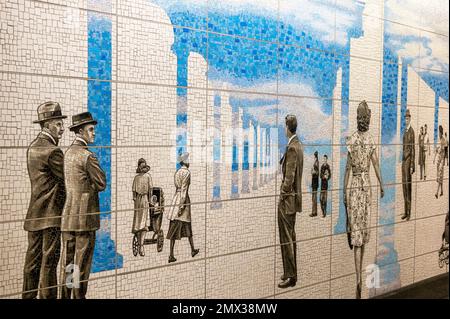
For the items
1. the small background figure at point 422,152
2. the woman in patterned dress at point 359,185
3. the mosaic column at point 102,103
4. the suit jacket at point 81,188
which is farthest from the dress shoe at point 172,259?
the small background figure at point 422,152

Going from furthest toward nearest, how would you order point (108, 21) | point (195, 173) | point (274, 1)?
1. point (274, 1)
2. point (195, 173)
3. point (108, 21)

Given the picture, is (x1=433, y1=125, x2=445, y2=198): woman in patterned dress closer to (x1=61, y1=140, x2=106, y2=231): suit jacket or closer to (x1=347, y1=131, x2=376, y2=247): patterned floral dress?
(x1=347, y1=131, x2=376, y2=247): patterned floral dress

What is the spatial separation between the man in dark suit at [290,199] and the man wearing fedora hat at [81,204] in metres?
0.87

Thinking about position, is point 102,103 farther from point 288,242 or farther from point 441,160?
point 441,160

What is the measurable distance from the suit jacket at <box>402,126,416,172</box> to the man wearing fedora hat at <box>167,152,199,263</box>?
149 centimetres

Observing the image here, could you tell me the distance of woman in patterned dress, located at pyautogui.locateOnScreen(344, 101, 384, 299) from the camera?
251 centimetres

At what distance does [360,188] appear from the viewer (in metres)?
2.56

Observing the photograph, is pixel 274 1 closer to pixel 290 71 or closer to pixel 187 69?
pixel 290 71

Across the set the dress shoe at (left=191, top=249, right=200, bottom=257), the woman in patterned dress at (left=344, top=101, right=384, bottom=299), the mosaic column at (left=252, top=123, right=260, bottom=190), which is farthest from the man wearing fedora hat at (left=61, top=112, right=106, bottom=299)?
the woman in patterned dress at (left=344, top=101, right=384, bottom=299)

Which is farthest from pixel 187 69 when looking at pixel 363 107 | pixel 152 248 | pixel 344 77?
pixel 363 107

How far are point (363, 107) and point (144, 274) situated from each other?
1452 mm

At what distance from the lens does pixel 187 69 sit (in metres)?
1.88

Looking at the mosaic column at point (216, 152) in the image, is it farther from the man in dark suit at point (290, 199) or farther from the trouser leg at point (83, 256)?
→ the trouser leg at point (83, 256)

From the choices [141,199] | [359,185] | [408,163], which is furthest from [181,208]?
[408,163]
